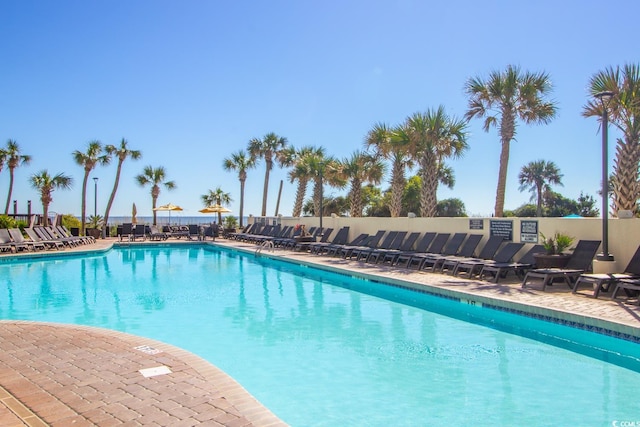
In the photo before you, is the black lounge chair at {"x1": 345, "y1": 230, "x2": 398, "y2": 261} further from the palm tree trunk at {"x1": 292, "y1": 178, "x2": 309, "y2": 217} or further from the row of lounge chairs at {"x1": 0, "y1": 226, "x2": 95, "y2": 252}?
the palm tree trunk at {"x1": 292, "y1": 178, "x2": 309, "y2": 217}

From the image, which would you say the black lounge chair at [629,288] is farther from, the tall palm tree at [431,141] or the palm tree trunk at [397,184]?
the palm tree trunk at [397,184]

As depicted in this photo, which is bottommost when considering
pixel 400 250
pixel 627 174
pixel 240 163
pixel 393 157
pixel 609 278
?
pixel 609 278

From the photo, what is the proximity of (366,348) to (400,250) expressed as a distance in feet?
26.0

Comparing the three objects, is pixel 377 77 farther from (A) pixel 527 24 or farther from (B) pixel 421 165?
(A) pixel 527 24

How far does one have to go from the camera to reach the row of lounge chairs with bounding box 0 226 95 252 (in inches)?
683

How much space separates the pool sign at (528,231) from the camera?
36.1 ft

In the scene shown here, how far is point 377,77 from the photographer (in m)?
16.7

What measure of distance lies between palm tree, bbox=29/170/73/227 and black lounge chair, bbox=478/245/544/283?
79.2 ft

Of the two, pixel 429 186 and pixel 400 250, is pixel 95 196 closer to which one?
pixel 429 186

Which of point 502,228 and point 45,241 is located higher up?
point 502,228

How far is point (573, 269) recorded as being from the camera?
905 cm

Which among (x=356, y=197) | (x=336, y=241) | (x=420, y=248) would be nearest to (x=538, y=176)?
(x=356, y=197)

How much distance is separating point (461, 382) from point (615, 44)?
1147 cm

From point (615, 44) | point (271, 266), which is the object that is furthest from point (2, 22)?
point (615, 44)
